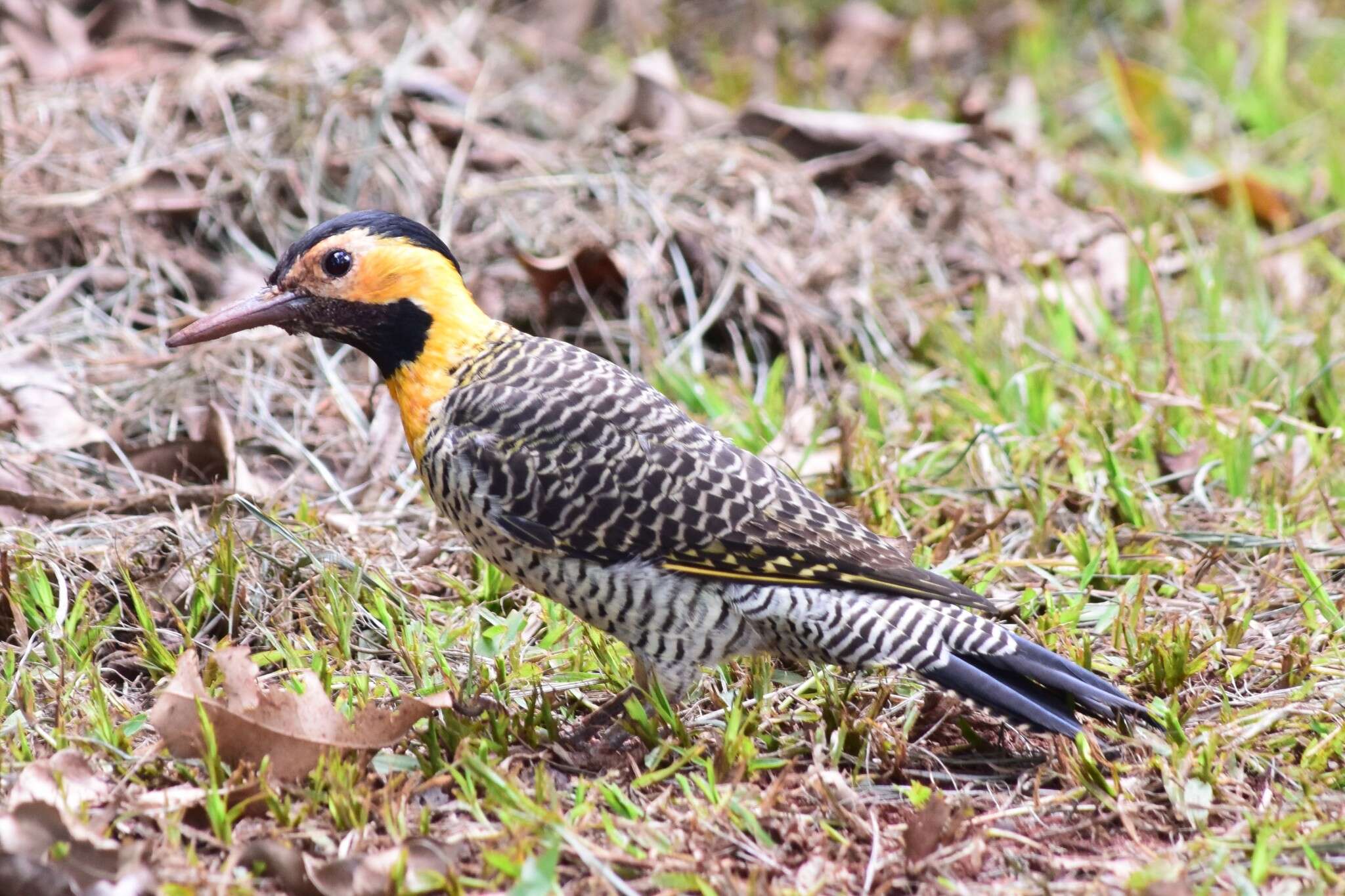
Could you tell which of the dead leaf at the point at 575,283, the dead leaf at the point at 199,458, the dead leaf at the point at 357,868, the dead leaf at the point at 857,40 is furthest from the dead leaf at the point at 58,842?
the dead leaf at the point at 857,40

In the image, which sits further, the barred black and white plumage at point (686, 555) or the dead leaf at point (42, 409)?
the dead leaf at point (42, 409)

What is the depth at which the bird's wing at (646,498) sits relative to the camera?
11.9 feet

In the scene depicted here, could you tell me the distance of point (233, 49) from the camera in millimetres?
7000

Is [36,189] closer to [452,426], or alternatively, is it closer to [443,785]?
[452,426]

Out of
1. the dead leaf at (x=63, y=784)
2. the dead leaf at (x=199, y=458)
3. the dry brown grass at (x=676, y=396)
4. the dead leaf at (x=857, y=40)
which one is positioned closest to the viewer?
the dead leaf at (x=63, y=784)

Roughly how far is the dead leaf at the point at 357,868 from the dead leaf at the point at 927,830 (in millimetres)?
948

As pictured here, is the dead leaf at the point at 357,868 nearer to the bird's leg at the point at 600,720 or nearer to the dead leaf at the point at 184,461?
the bird's leg at the point at 600,720

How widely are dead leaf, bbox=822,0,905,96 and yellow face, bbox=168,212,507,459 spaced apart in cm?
511

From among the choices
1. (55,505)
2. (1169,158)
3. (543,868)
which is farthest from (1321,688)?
(1169,158)

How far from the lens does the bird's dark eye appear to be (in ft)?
12.7

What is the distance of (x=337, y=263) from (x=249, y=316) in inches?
10.9

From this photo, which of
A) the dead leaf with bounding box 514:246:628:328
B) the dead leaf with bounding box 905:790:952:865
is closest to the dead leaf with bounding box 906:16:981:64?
the dead leaf with bounding box 514:246:628:328

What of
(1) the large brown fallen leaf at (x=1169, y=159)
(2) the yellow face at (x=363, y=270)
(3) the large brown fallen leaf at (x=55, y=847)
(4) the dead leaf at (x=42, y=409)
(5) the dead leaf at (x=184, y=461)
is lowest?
(5) the dead leaf at (x=184, y=461)

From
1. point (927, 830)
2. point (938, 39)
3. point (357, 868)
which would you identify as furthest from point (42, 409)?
point (938, 39)
